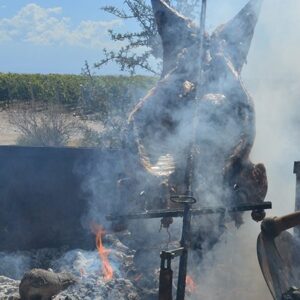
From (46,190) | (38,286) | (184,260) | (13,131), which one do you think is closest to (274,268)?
(184,260)

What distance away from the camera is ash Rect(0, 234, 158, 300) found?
5293 millimetres

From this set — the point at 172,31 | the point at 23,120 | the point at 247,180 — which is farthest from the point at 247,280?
the point at 23,120

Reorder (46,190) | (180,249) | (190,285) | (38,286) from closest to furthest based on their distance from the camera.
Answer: (180,249) → (38,286) → (190,285) → (46,190)

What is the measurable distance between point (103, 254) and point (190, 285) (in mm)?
1444

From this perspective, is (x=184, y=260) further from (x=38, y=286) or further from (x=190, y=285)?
(x=190, y=285)

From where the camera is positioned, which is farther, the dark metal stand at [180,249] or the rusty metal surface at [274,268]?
the rusty metal surface at [274,268]

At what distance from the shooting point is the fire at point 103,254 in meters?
5.95

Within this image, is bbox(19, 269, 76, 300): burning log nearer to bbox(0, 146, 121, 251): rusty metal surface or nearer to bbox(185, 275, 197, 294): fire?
bbox(185, 275, 197, 294): fire

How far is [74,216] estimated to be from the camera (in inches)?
276

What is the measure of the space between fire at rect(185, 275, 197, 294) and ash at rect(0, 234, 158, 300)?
0.38 metres

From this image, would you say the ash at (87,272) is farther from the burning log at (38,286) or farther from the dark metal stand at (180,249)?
the dark metal stand at (180,249)

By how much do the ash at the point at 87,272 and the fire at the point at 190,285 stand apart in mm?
378

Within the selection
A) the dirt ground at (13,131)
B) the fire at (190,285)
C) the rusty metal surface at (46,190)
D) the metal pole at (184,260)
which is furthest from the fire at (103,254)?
the dirt ground at (13,131)

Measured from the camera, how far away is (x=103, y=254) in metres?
6.57
